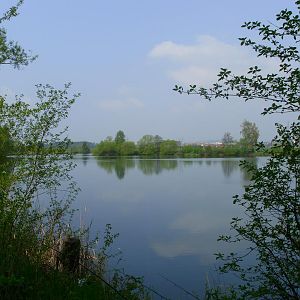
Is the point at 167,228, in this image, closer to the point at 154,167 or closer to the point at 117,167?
the point at 154,167

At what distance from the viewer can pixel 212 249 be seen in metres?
12.0

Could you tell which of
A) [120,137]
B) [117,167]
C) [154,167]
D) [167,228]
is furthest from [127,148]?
[167,228]

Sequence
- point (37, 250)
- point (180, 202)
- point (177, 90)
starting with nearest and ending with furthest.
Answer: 1. point (177, 90)
2. point (37, 250)
3. point (180, 202)

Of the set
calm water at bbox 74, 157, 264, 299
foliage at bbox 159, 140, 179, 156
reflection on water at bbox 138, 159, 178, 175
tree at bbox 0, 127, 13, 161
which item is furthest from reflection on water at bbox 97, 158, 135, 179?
foliage at bbox 159, 140, 179, 156

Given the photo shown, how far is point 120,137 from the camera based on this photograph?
350 ft

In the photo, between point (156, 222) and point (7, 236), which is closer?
point (7, 236)

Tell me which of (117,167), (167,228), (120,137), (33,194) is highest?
(120,137)

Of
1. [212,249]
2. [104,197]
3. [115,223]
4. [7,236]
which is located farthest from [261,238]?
[104,197]

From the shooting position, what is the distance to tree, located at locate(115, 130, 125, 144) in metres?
106

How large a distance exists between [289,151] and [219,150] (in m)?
90.7

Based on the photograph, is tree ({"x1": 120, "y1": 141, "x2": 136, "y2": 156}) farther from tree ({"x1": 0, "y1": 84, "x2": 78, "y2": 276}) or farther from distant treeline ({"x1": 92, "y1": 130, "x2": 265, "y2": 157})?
tree ({"x1": 0, "y1": 84, "x2": 78, "y2": 276})

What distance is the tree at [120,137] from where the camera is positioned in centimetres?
10575

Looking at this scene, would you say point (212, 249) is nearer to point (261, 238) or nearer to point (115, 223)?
point (115, 223)

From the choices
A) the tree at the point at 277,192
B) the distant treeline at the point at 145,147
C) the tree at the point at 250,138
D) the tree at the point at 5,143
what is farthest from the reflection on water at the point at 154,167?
the tree at the point at 277,192
